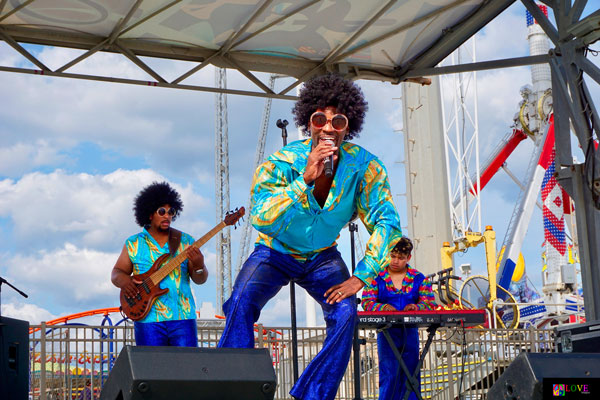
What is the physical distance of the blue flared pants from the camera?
389cm

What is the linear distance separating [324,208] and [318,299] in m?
0.49

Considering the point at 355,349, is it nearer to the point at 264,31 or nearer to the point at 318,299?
the point at 318,299

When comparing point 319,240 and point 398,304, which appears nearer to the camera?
point 319,240

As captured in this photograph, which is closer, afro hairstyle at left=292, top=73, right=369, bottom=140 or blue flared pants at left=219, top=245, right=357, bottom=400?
blue flared pants at left=219, top=245, right=357, bottom=400

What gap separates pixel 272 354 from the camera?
832 cm

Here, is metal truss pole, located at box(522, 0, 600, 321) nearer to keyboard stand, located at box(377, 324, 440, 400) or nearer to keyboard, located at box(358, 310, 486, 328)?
keyboard, located at box(358, 310, 486, 328)

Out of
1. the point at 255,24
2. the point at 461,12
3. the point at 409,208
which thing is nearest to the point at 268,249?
the point at 255,24

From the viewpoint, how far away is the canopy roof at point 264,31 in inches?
291

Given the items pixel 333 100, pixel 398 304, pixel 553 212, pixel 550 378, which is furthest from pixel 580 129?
pixel 553 212

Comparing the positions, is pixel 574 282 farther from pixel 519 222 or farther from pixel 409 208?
pixel 409 208

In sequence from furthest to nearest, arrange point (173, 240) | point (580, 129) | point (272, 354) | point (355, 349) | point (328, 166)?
point (272, 354) < point (580, 129) < point (173, 240) < point (355, 349) < point (328, 166)

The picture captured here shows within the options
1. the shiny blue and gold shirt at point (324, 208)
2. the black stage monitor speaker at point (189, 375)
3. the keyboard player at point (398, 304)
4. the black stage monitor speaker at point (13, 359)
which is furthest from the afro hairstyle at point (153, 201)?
the black stage monitor speaker at point (189, 375)

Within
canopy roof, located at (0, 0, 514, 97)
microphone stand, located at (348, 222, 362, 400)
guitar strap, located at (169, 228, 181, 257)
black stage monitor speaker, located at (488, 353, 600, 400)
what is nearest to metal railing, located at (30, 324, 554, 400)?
guitar strap, located at (169, 228, 181, 257)

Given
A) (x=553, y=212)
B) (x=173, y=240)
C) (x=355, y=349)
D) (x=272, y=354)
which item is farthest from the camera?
(x=553, y=212)
